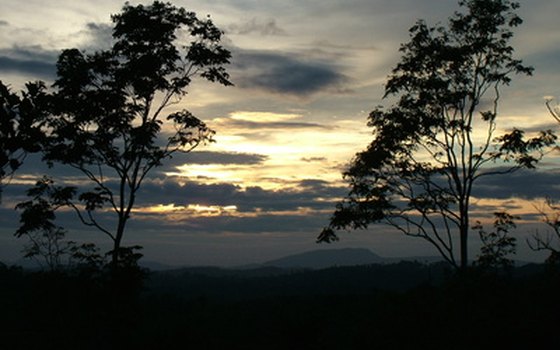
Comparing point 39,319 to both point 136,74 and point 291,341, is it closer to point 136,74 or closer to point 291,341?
point 136,74

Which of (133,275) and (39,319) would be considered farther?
(39,319)

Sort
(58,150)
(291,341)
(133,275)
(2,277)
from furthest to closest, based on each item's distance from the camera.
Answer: (2,277), (291,341), (58,150), (133,275)

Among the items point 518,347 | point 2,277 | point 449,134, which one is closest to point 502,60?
point 449,134

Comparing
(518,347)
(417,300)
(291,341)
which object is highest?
(417,300)

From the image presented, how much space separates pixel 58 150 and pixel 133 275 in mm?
7785

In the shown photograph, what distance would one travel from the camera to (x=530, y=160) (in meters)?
32.3

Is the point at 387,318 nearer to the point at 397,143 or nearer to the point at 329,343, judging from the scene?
the point at 397,143

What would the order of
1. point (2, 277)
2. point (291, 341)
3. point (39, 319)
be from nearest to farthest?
point (39, 319), point (291, 341), point (2, 277)

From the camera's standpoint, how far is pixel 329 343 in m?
44.2

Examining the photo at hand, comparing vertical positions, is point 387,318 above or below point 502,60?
below

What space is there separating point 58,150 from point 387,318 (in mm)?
19541

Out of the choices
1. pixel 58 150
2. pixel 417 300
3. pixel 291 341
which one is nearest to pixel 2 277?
pixel 291 341

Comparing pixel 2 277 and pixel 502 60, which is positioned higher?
pixel 502 60

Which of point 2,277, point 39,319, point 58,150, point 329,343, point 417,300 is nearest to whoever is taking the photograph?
point 58,150
